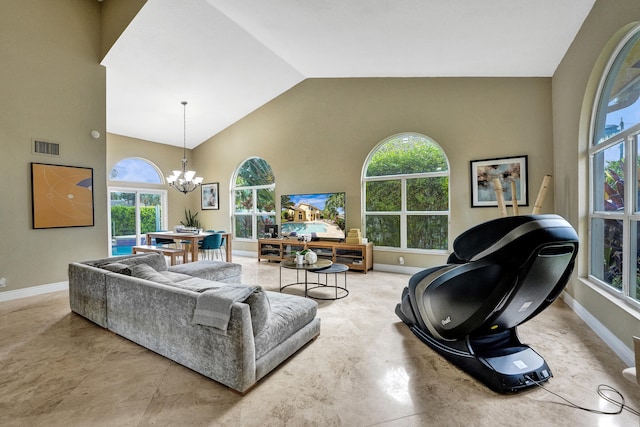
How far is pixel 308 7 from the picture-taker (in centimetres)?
333

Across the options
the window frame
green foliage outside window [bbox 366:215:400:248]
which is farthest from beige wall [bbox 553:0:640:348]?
the window frame

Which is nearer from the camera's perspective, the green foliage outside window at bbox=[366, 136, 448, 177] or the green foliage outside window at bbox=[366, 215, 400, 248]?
the green foliage outside window at bbox=[366, 136, 448, 177]

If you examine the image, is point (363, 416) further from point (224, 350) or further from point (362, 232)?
point (362, 232)

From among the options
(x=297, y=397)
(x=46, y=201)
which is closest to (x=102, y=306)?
(x=297, y=397)

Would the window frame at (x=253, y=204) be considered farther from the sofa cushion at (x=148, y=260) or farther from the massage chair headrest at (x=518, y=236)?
the massage chair headrest at (x=518, y=236)

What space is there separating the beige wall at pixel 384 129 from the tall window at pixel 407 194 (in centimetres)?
17

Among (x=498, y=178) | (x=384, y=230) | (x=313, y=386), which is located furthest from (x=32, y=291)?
(x=498, y=178)

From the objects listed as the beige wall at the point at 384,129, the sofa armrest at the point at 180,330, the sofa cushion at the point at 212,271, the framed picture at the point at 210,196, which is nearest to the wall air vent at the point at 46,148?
the sofa cushion at the point at 212,271

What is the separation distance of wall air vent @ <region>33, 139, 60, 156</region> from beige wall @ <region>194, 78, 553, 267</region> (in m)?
3.60

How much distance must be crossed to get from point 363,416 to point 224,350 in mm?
937

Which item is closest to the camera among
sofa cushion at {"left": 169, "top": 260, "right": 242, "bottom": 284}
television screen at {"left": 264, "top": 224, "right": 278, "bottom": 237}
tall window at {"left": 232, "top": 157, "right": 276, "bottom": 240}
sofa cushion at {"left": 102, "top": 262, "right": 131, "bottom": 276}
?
sofa cushion at {"left": 102, "top": 262, "right": 131, "bottom": 276}

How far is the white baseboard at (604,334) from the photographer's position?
2246 mm

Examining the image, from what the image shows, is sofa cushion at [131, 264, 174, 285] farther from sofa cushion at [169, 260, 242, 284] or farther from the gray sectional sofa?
sofa cushion at [169, 260, 242, 284]

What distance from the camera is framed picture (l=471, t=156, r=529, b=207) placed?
4355 millimetres
